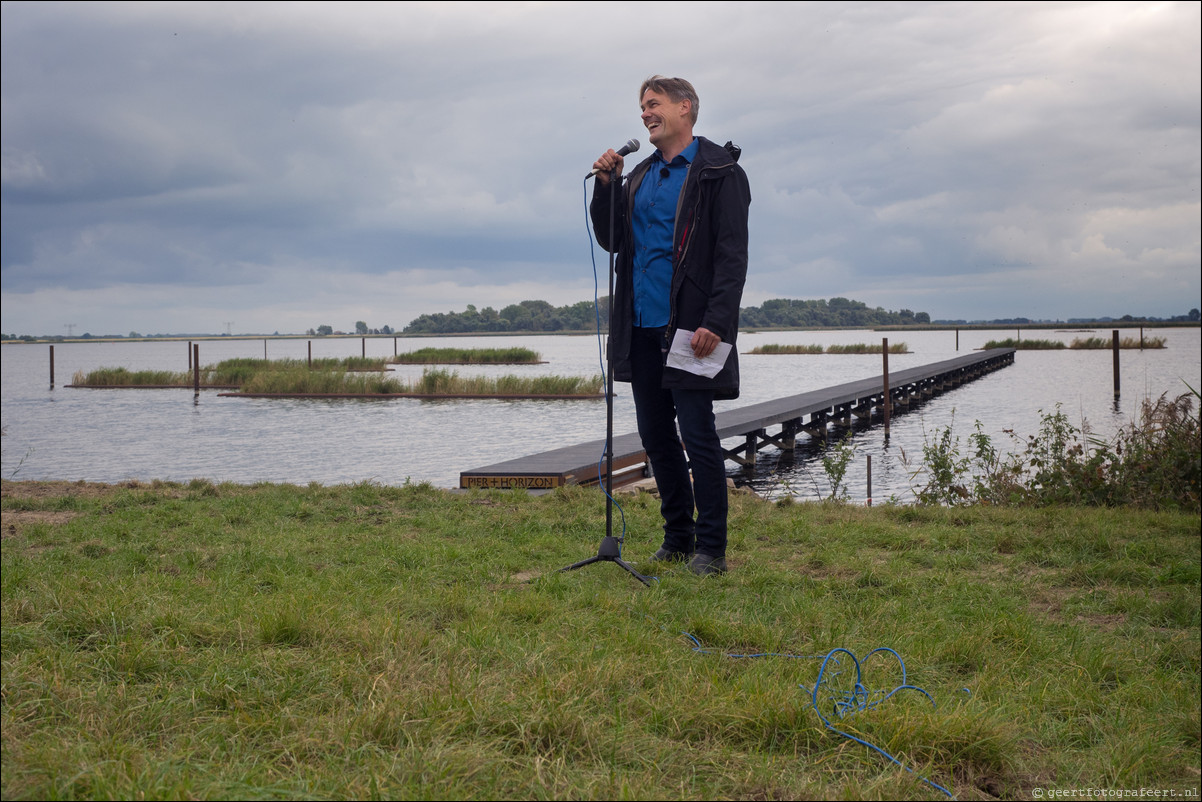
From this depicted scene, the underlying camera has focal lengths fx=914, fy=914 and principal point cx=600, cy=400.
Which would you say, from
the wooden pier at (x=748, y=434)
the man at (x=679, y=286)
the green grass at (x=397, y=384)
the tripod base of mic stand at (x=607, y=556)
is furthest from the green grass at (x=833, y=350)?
the tripod base of mic stand at (x=607, y=556)

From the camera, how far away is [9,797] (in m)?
1.60

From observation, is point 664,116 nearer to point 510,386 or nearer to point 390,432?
point 390,432

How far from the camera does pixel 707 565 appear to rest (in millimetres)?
3787

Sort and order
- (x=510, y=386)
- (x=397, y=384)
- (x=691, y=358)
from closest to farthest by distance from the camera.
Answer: (x=691, y=358) < (x=510, y=386) < (x=397, y=384)

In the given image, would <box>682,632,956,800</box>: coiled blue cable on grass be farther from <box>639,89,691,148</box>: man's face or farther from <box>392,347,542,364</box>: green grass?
<box>392,347,542,364</box>: green grass

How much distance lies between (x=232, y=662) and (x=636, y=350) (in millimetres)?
2085

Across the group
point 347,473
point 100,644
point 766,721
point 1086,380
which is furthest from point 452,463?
point 1086,380

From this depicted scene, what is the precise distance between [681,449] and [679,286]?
2.63ft

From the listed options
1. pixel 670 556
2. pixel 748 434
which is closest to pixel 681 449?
pixel 670 556

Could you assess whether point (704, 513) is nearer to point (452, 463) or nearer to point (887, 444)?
point (452, 463)

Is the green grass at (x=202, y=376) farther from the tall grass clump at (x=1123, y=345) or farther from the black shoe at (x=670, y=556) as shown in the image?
the tall grass clump at (x=1123, y=345)

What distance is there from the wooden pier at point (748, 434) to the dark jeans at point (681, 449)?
2630 millimetres

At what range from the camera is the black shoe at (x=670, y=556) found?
13.3 feet

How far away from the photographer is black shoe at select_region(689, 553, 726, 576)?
3.76 m
